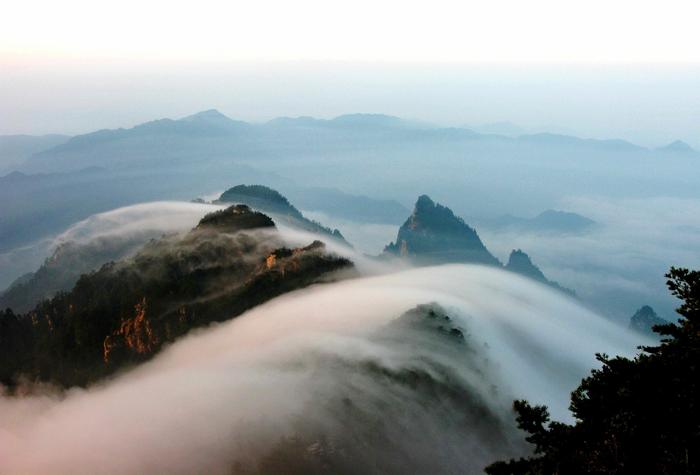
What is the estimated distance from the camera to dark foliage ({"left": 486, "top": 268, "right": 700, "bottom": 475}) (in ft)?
66.0

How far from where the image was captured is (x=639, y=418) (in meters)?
21.4

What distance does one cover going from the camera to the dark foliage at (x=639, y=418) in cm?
2011

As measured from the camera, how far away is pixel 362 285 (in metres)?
182

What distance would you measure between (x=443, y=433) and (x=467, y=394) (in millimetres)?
13886

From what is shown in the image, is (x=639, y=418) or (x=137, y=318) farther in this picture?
(x=137, y=318)

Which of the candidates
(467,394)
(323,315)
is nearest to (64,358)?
(323,315)

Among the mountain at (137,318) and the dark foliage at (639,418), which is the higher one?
the dark foliage at (639,418)

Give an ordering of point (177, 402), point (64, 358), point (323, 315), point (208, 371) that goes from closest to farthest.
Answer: point (177, 402) < point (208, 371) < point (323, 315) < point (64, 358)

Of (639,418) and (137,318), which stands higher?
(639,418)

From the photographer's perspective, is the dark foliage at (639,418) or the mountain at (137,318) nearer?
the dark foliage at (639,418)

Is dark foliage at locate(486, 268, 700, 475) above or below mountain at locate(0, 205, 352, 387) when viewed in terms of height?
above

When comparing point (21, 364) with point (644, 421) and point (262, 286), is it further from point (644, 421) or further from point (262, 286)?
point (644, 421)

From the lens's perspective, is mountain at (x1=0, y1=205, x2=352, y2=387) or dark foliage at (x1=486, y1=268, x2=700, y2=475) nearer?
dark foliage at (x1=486, y1=268, x2=700, y2=475)

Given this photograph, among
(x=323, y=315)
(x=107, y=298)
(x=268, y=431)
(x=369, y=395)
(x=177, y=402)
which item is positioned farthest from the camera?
(x=107, y=298)
